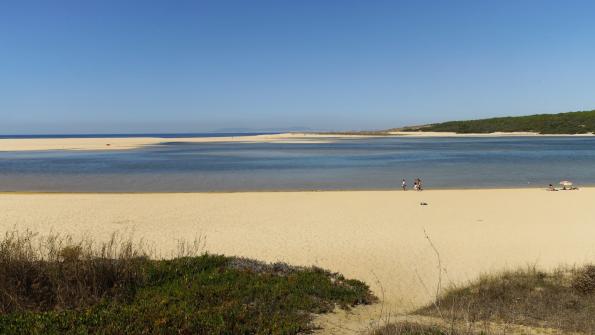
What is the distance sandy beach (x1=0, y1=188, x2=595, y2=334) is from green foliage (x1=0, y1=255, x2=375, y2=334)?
1163 millimetres

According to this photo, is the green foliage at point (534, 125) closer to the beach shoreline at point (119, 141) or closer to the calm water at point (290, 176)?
the beach shoreline at point (119, 141)

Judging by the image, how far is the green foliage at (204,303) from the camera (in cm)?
547

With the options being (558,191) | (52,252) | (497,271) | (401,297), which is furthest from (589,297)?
(558,191)

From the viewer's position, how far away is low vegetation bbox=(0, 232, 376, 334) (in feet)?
18.2

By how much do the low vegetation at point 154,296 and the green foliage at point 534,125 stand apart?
408 feet

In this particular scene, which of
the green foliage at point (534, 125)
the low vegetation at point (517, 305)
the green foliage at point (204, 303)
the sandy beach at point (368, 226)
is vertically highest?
the green foliage at point (534, 125)

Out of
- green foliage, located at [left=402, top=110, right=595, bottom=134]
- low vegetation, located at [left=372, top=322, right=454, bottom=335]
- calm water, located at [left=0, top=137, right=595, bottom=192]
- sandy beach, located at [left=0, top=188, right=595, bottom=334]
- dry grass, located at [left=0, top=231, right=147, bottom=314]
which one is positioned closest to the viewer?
low vegetation, located at [left=372, top=322, right=454, bottom=335]

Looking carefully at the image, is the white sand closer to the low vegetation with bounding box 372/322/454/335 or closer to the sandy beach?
the sandy beach

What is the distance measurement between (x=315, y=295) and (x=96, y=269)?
347 cm

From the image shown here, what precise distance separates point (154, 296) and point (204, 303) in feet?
2.90

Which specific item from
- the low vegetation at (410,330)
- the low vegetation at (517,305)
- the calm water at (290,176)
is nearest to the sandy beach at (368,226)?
the low vegetation at (517,305)

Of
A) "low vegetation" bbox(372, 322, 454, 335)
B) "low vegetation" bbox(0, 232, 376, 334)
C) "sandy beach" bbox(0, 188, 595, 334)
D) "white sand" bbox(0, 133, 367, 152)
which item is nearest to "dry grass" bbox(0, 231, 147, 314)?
"low vegetation" bbox(0, 232, 376, 334)

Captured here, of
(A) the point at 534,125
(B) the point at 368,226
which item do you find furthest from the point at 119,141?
(A) the point at 534,125

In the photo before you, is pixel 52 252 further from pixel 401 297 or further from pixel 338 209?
pixel 338 209
